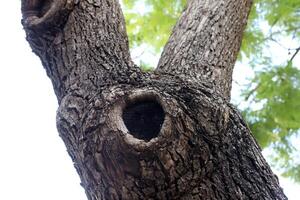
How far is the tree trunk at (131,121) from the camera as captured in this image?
97 cm

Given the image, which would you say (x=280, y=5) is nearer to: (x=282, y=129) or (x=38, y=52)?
(x=282, y=129)

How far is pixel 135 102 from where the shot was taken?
104 centimetres

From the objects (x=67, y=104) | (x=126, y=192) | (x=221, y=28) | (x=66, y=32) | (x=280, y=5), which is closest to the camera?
(x=126, y=192)

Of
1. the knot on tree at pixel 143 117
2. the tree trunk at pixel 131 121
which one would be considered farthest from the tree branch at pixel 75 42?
the knot on tree at pixel 143 117

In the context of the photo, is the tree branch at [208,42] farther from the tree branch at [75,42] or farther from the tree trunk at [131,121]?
the tree branch at [75,42]

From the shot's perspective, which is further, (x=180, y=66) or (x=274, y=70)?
(x=274, y=70)

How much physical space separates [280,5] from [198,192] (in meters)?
1.52

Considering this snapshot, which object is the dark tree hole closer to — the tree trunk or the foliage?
the tree trunk

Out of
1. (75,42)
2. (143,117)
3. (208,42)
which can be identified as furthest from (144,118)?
(208,42)

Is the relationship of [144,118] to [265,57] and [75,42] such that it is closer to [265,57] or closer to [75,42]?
[75,42]

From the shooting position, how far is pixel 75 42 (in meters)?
1.24

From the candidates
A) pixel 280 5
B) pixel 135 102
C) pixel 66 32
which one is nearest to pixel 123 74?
pixel 135 102

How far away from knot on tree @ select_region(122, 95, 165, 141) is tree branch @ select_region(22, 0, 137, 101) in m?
0.12

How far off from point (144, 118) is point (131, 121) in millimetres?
31
